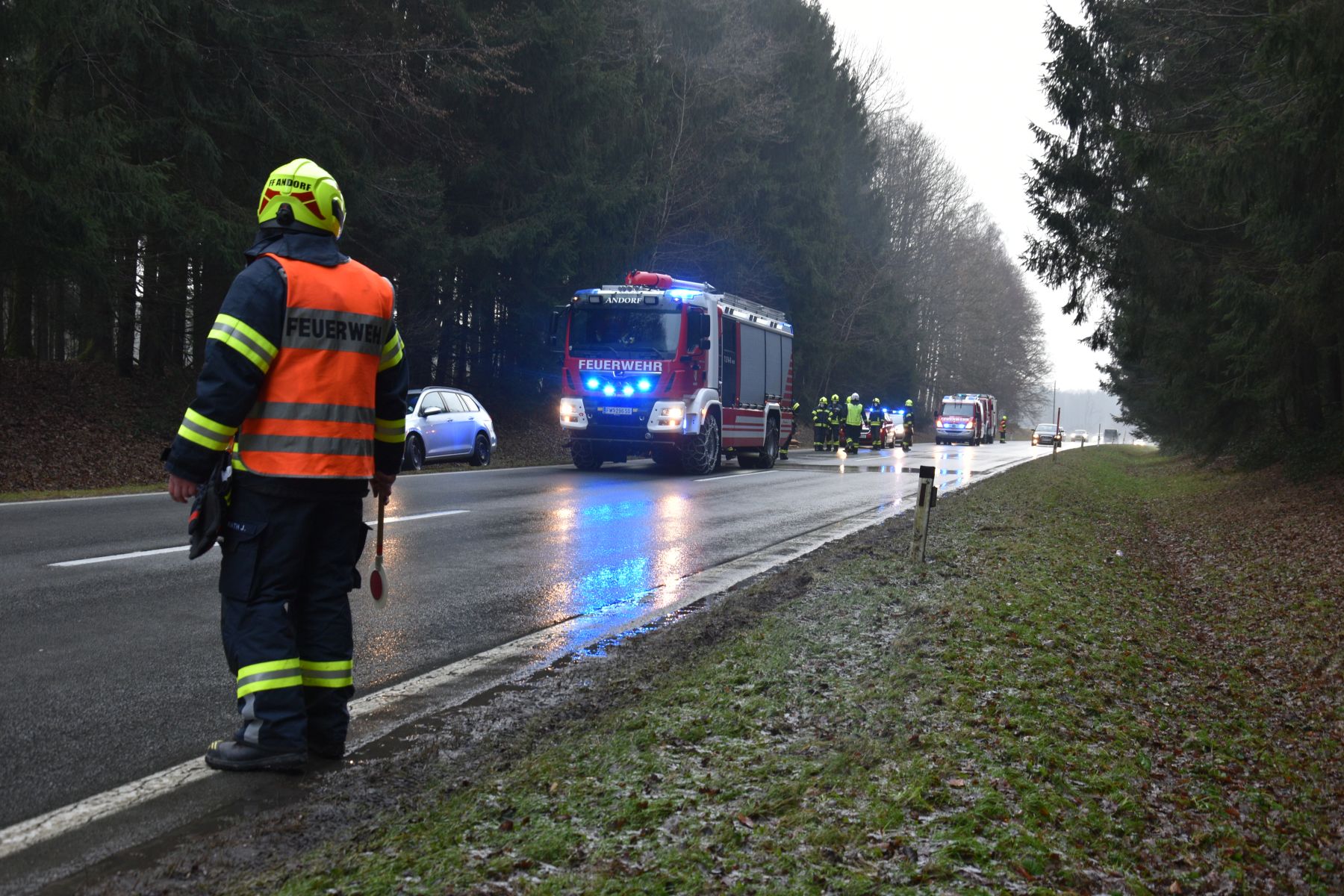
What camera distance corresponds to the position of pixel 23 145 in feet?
49.8

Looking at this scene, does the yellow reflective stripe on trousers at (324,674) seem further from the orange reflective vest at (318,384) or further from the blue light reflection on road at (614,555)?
the blue light reflection on road at (614,555)

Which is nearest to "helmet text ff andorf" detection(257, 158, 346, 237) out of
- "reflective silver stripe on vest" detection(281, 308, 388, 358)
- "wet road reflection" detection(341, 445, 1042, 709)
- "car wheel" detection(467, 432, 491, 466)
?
"reflective silver stripe on vest" detection(281, 308, 388, 358)

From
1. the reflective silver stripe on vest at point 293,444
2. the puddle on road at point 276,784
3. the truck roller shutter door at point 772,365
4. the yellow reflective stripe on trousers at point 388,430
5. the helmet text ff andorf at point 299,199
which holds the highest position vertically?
the truck roller shutter door at point 772,365

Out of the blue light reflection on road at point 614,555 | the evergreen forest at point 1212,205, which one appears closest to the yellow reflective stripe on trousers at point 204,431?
the blue light reflection on road at point 614,555

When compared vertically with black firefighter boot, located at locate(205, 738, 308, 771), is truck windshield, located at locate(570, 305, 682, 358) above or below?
above

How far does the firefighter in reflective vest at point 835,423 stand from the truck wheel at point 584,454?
15.9m

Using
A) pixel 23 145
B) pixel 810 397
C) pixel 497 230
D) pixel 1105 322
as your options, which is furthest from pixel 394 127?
pixel 810 397

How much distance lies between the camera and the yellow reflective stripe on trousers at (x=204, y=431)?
13.1 ft

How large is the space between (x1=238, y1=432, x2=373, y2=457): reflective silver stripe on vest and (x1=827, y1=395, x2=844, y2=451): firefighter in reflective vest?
1269 inches

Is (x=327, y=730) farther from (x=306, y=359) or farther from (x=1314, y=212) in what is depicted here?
(x=1314, y=212)

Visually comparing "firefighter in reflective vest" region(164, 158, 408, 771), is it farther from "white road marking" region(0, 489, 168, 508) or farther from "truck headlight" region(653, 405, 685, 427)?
"truck headlight" region(653, 405, 685, 427)

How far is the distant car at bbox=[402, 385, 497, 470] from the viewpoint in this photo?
20.0 meters

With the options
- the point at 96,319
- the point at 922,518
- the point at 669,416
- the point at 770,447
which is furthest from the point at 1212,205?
Answer: the point at 96,319

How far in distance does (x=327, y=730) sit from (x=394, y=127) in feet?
74.7
